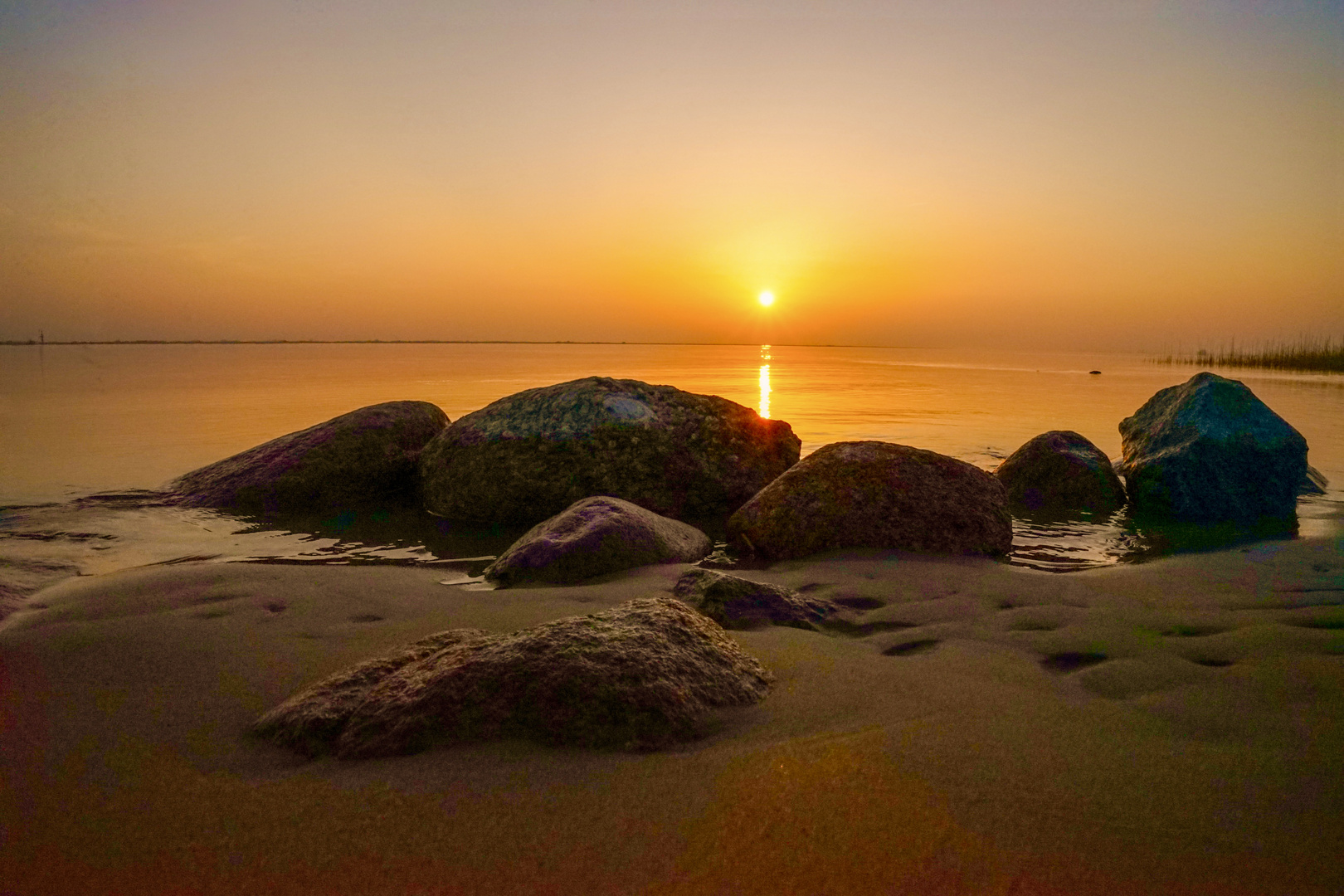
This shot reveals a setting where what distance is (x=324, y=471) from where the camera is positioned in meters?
6.24

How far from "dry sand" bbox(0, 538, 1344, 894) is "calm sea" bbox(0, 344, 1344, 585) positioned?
6.99ft

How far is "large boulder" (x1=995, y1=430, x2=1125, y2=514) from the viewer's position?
20.6ft

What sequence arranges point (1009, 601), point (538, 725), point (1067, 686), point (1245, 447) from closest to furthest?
1. point (538, 725)
2. point (1067, 686)
3. point (1009, 601)
4. point (1245, 447)

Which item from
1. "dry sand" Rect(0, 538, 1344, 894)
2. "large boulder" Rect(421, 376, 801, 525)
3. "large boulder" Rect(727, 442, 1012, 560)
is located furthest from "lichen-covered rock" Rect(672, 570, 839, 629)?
"large boulder" Rect(421, 376, 801, 525)

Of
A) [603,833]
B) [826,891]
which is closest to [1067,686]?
[826,891]

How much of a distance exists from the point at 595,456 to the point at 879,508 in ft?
7.61

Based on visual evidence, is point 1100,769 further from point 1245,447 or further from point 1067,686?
point 1245,447

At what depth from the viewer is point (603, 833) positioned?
1586 mm

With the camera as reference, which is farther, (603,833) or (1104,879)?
(603,833)

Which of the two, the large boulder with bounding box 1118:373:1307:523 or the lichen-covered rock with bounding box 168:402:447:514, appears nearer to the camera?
the large boulder with bounding box 1118:373:1307:523

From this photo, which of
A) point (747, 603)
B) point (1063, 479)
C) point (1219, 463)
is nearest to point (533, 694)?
point (747, 603)

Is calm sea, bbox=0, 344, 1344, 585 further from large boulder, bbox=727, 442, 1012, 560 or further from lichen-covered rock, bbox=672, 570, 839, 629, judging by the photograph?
lichen-covered rock, bbox=672, 570, 839, 629

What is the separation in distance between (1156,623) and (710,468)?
3599mm

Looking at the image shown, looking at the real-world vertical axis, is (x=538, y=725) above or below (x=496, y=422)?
below
